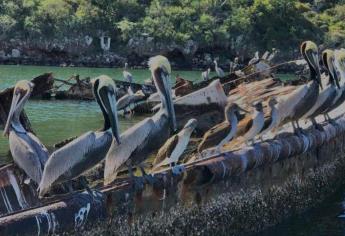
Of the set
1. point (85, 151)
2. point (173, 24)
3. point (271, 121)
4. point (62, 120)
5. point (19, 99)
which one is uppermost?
point (19, 99)

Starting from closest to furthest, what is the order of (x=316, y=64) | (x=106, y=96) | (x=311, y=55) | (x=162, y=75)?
(x=106, y=96) → (x=162, y=75) → (x=316, y=64) → (x=311, y=55)

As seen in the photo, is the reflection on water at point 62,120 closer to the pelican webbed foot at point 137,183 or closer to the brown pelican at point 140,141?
the brown pelican at point 140,141

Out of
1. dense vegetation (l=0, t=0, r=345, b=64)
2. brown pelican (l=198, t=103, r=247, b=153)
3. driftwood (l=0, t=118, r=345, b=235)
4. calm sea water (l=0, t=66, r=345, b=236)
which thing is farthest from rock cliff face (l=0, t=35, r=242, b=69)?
brown pelican (l=198, t=103, r=247, b=153)

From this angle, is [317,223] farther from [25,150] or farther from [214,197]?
[25,150]

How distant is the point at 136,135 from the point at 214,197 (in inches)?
70.1

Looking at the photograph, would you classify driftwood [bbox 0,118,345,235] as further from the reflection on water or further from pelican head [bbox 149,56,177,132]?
the reflection on water

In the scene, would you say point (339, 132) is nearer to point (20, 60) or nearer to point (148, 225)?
point (148, 225)

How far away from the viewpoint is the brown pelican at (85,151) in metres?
7.76

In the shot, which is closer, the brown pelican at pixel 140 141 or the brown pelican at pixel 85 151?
the brown pelican at pixel 85 151

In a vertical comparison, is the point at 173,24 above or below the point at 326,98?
below

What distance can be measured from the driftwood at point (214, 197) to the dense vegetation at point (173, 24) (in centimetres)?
5943

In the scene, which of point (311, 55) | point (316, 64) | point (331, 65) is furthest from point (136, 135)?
point (331, 65)

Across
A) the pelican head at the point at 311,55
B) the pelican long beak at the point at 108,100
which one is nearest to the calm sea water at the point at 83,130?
the pelican head at the point at 311,55

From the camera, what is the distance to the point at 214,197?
9.85m
